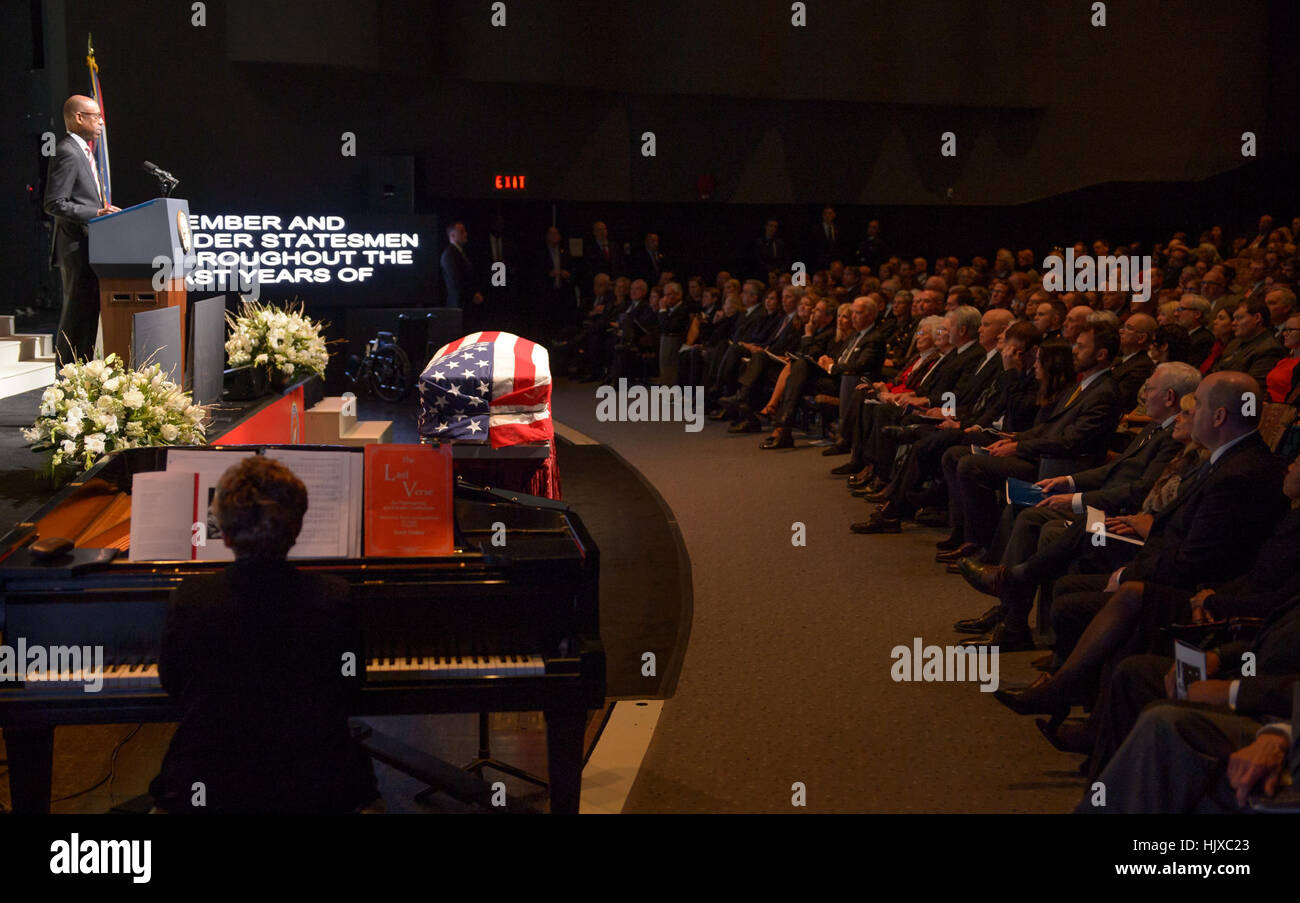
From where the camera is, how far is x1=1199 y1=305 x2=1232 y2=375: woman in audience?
715 centimetres

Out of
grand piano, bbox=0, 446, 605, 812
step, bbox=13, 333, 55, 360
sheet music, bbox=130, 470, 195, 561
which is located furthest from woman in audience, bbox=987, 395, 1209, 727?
step, bbox=13, 333, 55, 360

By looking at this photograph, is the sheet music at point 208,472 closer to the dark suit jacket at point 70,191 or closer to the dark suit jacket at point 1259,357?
the dark suit jacket at point 70,191

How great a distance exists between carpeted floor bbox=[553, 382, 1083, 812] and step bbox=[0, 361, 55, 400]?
12.5ft

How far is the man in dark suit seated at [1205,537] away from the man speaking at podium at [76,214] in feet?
14.6

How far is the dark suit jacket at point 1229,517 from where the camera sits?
3736mm

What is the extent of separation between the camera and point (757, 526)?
279 inches

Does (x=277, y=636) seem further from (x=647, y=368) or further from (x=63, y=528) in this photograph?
(x=647, y=368)

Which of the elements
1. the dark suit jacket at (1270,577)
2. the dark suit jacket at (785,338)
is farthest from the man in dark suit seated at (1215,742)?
the dark suit jacket at (785,338)

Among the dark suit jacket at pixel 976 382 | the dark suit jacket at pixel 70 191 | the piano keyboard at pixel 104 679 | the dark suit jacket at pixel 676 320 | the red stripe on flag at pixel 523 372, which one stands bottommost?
the piano keyboard at pixel 104 679

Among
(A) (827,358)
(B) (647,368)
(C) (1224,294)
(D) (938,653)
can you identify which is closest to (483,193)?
(B) (647,368)

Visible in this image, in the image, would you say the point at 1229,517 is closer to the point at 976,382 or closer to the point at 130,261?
the point at 976,382

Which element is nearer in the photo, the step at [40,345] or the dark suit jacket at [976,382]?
the dark suit jacket at [976,382]

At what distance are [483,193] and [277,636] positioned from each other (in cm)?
1242

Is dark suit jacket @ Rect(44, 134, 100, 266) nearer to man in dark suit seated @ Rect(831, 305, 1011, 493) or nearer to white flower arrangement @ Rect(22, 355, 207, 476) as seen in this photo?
white flower arrangement @ Rect(22, 355, 207, 476)
